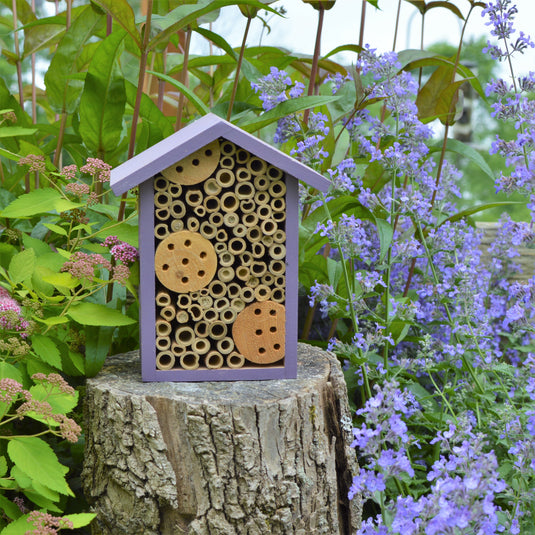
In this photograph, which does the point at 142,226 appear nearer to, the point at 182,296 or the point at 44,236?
the point at 182,296

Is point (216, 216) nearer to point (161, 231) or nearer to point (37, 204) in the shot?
point (161, 231)

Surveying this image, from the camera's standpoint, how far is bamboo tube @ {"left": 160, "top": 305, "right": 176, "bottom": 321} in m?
1.56

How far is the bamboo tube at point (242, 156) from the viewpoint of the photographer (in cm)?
155

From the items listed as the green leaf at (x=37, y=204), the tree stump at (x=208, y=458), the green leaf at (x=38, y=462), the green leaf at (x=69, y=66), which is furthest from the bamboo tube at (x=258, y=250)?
the green leaf at (x=69, y=66)

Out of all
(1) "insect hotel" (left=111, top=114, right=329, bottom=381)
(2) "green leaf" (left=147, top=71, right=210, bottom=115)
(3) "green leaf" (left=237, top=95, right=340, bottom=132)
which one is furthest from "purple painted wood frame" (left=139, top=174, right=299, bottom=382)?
(2) "green leaf" (left=147, top=71, right=210, bottom=115)

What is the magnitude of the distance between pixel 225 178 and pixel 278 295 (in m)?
0.32

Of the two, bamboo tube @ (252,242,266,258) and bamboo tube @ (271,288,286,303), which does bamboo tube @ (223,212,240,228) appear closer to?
bamboo tube @ (252,242,266,258)

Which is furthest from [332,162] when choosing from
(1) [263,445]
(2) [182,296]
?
(1) [263,445]

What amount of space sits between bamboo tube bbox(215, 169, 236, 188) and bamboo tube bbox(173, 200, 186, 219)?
10cm

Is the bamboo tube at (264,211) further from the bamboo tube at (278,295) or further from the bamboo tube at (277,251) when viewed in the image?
the bamboo tube at (278,295)

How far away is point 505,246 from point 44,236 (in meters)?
1.56

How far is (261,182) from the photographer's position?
5.18ft

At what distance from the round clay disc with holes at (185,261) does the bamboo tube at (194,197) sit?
0.22 ft

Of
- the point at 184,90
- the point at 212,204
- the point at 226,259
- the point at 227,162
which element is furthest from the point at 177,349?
the point at 184,90
